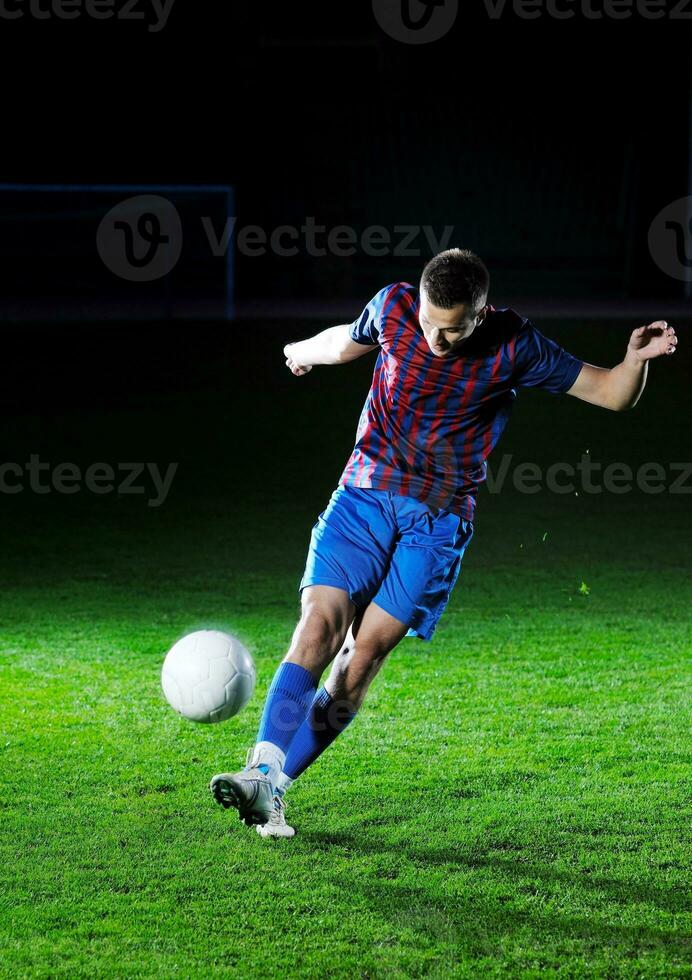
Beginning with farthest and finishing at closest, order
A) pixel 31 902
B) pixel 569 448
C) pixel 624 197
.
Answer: pixel 624 197 < pixel 569 448 < pixel 31 902

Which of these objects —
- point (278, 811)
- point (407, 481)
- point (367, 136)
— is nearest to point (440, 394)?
point (407, 481)

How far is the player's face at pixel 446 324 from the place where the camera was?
3.74 meters

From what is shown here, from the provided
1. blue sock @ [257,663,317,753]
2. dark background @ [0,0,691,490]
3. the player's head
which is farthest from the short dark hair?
dark background @ [0,0,691,490]

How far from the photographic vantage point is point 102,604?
22.3 feet

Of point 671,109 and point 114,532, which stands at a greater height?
point 671,109

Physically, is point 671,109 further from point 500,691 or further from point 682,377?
point 500,691

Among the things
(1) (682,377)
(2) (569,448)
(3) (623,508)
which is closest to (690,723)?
(3) (623,508)

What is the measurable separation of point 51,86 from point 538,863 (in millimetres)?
18632

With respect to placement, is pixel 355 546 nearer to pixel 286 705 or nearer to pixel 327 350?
pixel 286 705

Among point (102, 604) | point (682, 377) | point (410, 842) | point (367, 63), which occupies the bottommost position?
point (682, 377)

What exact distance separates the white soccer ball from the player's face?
119 cm

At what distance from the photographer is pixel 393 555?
405cm

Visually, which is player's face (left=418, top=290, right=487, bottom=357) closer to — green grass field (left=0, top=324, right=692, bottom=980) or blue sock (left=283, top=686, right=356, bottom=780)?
blue sock (left=283, top=686, right=356, bottom=780)

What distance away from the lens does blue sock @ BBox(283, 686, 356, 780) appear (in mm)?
3979
